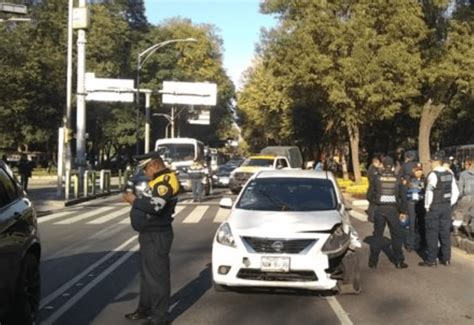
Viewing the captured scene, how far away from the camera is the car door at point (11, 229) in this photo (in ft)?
20.4

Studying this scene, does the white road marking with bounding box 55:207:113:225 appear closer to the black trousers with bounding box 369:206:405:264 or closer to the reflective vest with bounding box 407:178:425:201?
the reflective vest with bounding box 407:178:425:201

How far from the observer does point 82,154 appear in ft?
103

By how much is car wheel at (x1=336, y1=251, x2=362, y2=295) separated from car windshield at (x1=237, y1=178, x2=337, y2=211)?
0.89m

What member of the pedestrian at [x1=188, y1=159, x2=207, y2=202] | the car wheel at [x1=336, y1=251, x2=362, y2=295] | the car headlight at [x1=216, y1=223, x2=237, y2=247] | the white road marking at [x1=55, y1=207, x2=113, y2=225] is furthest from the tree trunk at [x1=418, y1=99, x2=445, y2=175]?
the car headlight at [x1=216, y1=223, x2=237, y2=247]

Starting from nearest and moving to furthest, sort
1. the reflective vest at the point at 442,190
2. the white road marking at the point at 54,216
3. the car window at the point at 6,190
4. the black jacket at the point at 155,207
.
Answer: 1. the car window at the point at 6,190
2. the black jacket at the point at 155,207
3. the reflective vest at the point at 442,190
4. the white road marking at the point at 54,216

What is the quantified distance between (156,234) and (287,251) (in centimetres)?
178

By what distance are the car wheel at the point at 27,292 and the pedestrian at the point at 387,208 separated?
5.65 metres

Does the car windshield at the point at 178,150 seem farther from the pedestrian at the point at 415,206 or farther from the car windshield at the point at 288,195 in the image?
the car windshield at the point at 288,195

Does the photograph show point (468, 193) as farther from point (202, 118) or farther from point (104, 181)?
point (202, 118)

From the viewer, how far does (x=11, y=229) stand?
6539 millimetres

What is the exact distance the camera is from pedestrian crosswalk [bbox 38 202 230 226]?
19.0 m

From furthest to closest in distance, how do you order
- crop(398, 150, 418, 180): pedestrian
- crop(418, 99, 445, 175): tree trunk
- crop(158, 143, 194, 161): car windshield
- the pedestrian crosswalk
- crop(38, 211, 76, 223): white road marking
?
crop(158, 143, 194, 161): car windshield, crop(418, 99, 445, 175): tree trunk, crop(38, 211, 76, 223): white road marking, the pedestrian crosswalk, crop(398, 150, 418, 180): pedestrian

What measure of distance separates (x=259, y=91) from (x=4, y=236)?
54567mm

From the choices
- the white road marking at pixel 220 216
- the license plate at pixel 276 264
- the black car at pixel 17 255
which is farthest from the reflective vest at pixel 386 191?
the white road marking at pixel 220 216
